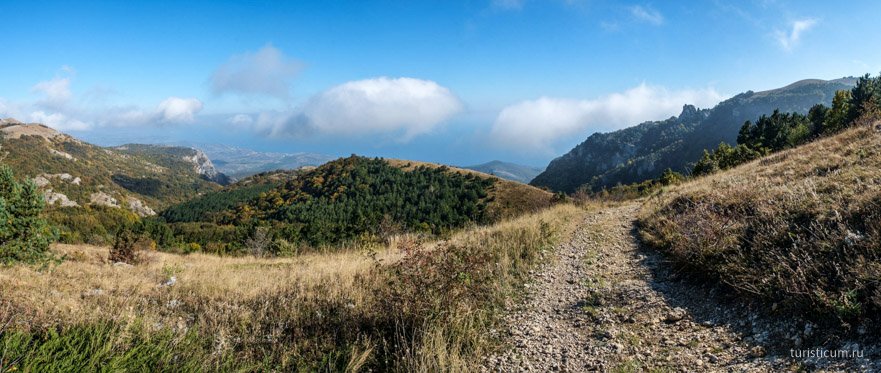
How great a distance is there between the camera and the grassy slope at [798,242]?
437 cm

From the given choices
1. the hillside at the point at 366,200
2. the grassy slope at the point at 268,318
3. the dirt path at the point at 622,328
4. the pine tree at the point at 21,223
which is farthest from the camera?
the hillside at the point at 366,200

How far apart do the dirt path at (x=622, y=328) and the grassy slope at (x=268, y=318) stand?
1.92ft

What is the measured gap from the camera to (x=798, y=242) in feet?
18.4

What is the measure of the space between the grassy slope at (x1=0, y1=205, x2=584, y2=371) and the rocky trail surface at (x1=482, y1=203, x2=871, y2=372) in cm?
60

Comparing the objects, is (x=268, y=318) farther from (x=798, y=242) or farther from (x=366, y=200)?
(x=366, y=200)

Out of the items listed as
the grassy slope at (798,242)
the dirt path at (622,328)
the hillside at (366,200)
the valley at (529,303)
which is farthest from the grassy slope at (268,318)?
the hillside at (366,200)

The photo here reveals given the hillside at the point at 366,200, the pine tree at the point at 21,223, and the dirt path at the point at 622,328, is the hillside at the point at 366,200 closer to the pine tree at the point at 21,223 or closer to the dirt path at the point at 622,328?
the pine tree at the point at 21,223

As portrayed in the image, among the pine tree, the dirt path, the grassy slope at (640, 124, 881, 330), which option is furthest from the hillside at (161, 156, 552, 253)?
the dirt path

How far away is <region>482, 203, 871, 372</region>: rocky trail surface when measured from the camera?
4238 millimetres

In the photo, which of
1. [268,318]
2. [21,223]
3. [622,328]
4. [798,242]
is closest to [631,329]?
[622,328]

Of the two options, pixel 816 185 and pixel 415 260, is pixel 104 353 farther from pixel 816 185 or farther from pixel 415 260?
pixel 816 185

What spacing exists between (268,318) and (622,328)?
543 cm

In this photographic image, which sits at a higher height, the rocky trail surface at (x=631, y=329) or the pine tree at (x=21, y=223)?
the pine tree at (x=21, y=223)

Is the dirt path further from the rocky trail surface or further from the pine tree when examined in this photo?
the pine tree
